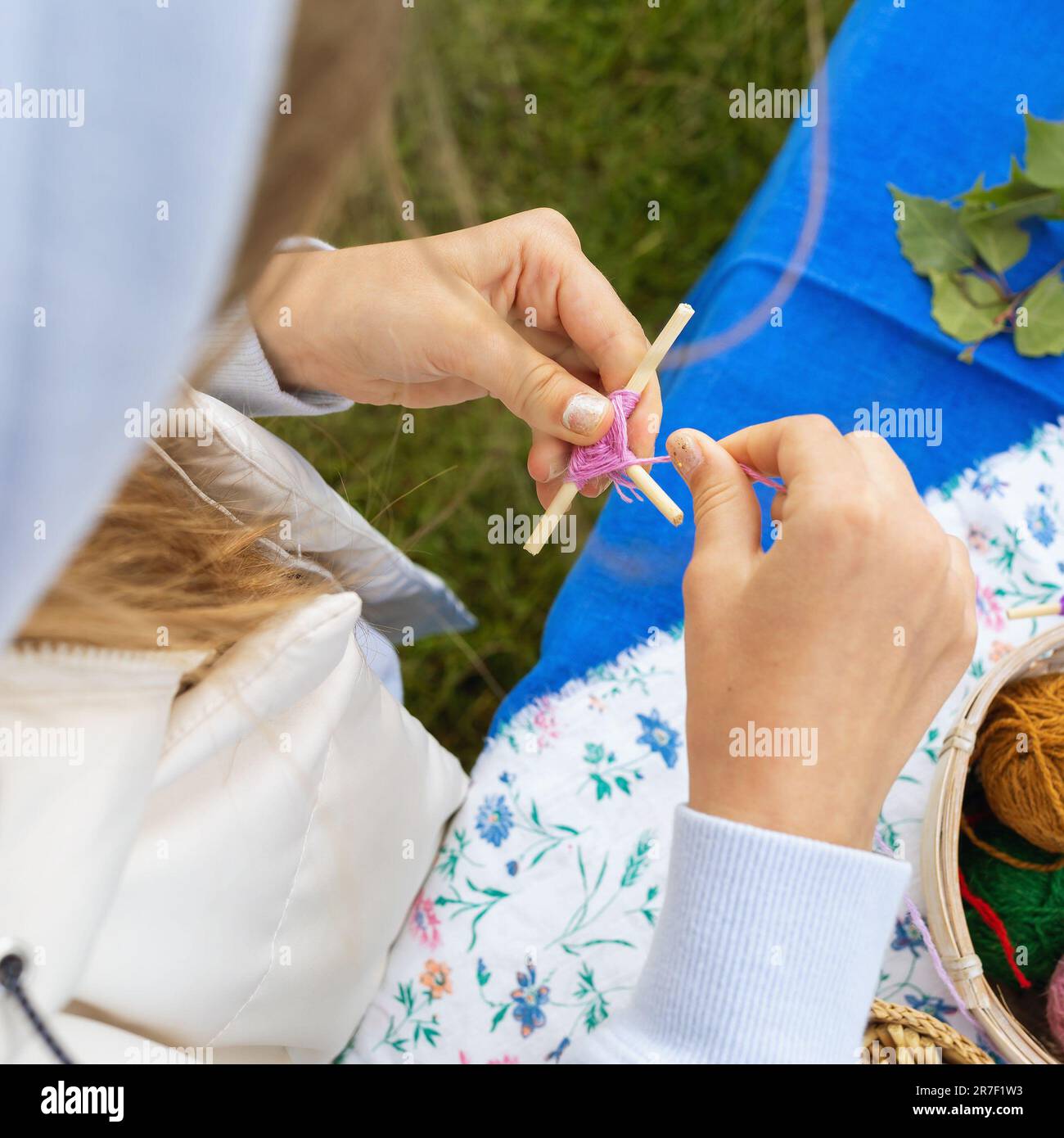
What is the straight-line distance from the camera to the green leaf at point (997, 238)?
76 centimetres

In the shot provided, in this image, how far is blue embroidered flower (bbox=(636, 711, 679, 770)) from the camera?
70cm

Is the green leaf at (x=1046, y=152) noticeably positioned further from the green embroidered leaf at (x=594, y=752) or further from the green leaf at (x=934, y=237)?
the green embroidered leaf at (x=594, y=752)

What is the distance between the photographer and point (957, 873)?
21.6 inches

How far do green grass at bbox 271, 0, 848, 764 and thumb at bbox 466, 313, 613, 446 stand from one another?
576 mm

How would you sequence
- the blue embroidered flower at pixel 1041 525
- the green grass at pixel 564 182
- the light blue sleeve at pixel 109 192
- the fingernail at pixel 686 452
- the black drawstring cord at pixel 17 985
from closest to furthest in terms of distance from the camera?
the light blue sleeve at pixel 109 192
the black drawstring cord at pixel 17 985
the fingernail at pixel 686 452
the blue embroidered flower at pixel 1041 525
the green grass at pixel 564 182

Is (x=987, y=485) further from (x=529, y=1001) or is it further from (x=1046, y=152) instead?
(x=529, y=1001)

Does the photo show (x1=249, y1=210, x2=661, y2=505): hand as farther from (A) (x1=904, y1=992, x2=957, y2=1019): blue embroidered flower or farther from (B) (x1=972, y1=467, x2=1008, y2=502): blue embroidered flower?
(A) (x1=904, y1=992, x2=957, y2=1019): blue embroidered flower

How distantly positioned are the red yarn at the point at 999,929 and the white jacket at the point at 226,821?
0.40 metres

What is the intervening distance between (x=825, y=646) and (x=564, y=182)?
115 centimetres

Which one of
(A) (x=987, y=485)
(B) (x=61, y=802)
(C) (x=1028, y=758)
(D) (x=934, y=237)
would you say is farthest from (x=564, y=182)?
(B) (x=61, y=802)

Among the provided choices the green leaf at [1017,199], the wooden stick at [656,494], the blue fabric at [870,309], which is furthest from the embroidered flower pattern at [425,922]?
the green leaf at [1017,199]

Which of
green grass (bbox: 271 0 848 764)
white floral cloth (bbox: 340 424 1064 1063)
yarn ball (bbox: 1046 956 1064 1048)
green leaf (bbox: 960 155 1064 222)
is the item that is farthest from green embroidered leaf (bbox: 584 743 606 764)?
green leaf (bbox: 960 155 1064 222)

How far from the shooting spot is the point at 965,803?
2.09 ft

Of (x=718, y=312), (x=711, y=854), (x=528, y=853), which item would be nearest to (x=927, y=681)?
(x=711, y=854)
